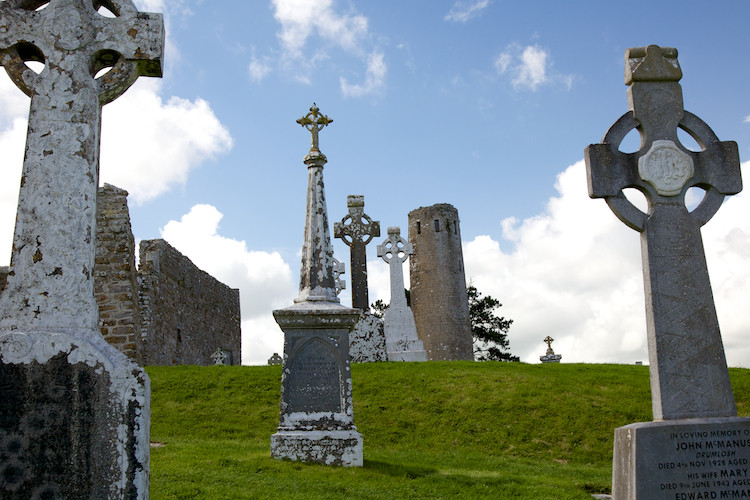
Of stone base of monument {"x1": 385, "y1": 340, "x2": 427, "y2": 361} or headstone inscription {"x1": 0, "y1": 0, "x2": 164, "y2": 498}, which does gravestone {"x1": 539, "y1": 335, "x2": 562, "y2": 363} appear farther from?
headstone inscription {"x1": 0, "y1": 0, "x2": 164, "y2": 498}

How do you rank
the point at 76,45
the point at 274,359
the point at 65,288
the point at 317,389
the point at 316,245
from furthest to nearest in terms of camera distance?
1. the point at 274,359
2. the point at 316,245
3. the point at 317,389
4. the point at 76,45
5. the point at 65,288

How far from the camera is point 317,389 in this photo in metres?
8.00

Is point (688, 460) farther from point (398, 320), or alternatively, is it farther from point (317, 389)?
point (398, 320)

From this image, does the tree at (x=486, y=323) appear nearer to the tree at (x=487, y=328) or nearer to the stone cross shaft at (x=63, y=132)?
the tree at (x=487, y=328)

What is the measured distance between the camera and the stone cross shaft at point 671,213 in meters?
4.73

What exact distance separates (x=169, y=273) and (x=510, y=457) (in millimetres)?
12129

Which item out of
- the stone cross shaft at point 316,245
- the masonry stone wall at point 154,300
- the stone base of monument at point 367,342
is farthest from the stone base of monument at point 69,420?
the stone base of monument at point 367,342

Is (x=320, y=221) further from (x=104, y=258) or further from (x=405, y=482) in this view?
(x=104, y=258)

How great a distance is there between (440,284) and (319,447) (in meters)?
27.6

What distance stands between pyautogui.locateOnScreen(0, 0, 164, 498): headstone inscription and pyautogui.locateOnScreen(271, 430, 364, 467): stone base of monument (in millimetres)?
4669

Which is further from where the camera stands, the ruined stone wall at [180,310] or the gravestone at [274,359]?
the gravestone at [274,359]

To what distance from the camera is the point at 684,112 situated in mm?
5430

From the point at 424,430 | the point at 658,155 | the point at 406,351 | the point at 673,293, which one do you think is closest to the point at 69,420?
the point at 673,293

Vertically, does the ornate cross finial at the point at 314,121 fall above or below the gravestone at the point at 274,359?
above
